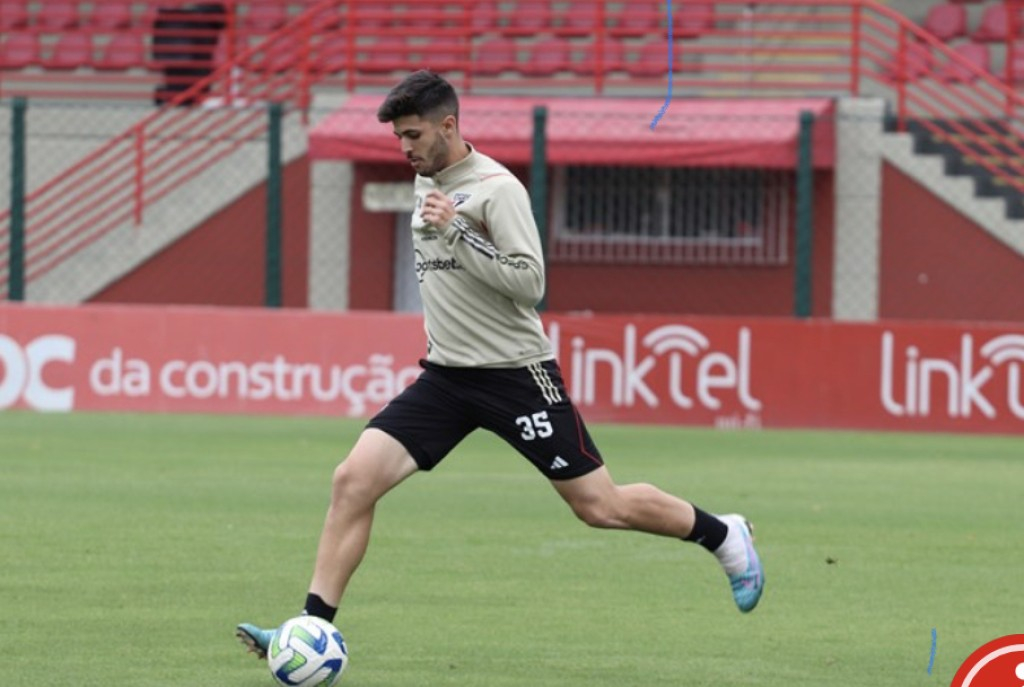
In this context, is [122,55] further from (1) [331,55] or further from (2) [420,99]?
(2) [420,99]

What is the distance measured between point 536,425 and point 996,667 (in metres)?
2.03

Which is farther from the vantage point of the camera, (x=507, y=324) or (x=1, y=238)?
(x=1, y=238)

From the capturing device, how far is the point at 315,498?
1328 cm

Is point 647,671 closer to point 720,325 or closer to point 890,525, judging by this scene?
point 890,525

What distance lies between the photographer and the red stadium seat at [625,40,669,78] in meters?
25.7

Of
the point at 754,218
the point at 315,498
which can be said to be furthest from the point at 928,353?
the point at 315,498

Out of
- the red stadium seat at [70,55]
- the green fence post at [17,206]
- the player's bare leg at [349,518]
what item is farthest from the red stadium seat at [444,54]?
the player's bare leg at [349,518]

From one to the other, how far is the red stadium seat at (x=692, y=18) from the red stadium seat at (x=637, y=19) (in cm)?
22

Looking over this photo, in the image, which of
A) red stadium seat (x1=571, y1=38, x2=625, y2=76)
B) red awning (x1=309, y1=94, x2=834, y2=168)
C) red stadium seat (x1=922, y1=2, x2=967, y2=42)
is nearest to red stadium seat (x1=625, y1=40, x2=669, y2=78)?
red stadium seat (x1=571, y1=38, x2=625, y2=76)

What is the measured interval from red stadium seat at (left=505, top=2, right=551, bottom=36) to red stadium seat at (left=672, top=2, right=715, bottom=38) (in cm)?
154

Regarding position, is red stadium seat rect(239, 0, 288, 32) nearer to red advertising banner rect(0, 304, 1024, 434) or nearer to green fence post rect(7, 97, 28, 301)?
green fence post rect(7, 97, 28, 301)

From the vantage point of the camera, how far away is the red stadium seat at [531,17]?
2683 centimetres

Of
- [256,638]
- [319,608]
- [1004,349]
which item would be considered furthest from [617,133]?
[256,638]

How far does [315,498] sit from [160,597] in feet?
13.4
